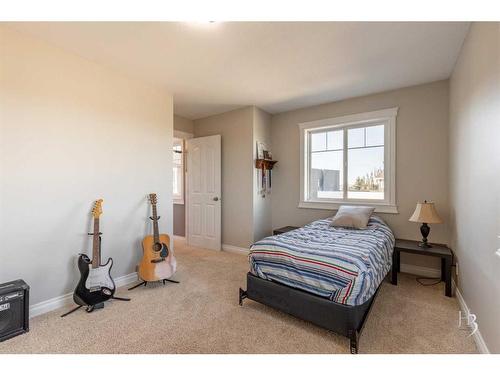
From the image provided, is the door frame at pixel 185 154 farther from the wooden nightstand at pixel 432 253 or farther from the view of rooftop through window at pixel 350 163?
the wooden nightstand at pixel 432 253

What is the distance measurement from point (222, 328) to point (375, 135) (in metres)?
3.19

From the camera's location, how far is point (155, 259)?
2.70 meters

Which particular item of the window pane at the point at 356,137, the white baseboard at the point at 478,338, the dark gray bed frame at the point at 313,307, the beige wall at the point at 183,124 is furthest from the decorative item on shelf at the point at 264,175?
the white baseboard at the point at 478,338

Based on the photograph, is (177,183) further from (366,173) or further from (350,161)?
(366,173)

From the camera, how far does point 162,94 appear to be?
10.5 ft

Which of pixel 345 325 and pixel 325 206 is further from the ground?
pixel 325 206

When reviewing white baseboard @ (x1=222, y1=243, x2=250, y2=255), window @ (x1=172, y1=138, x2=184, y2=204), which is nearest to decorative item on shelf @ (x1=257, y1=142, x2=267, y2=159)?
white baseboard @ (x1=222, y1=243, x2=250, y2=255)

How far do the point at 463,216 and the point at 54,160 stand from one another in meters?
3.85

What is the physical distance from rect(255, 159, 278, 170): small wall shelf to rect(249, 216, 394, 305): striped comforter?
62.6 inches

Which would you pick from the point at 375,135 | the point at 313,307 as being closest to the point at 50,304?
the point at 313,307

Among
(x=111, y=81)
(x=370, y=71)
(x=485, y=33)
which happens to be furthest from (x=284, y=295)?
(x=111, y=81)

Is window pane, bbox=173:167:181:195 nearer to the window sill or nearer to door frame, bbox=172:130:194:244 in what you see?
door frame, bbox=172:130:194:244

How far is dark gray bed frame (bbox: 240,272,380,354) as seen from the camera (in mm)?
1643
